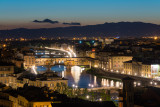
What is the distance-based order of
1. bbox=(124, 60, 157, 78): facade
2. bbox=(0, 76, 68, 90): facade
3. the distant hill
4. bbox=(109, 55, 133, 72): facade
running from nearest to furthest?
bbox=(0, 76, 68, 90): facade → bbox=(124, 60, 157, 78): facade → bbox=(109, 55, 133, 72): facade → the distant hill

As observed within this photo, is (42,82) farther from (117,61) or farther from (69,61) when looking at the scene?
(69,61)

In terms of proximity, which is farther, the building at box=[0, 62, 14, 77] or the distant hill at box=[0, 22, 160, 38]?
the distant hill at box=[0, 22, 160, 38]

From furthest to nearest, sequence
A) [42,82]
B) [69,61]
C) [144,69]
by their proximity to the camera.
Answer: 1. [69,61]
2. [144,69]
3. [42,82]

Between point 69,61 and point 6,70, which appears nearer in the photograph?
point 6,70

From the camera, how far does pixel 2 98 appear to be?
374 inches

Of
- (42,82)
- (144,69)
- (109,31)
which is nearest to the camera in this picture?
(42,82)

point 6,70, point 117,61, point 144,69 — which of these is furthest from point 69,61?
point 6,70

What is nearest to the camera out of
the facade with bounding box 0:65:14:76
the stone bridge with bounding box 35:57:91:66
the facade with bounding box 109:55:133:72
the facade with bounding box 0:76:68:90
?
the facade with bounding box 0:76:68:90

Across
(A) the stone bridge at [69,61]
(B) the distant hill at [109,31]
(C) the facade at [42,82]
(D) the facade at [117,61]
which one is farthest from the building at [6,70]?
(B) the distant hill at [109,31]

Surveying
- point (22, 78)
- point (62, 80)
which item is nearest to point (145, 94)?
point (62, 80)

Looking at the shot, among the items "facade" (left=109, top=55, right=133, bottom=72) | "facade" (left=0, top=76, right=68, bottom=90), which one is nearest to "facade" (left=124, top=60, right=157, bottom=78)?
"facade" (left=109, top=55, right=133, bottom=72)

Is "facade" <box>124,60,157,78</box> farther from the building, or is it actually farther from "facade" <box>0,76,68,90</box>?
the building

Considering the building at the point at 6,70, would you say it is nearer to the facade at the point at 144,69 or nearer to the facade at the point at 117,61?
the facade at the point at 144,69

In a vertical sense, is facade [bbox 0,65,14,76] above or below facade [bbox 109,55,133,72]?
above
